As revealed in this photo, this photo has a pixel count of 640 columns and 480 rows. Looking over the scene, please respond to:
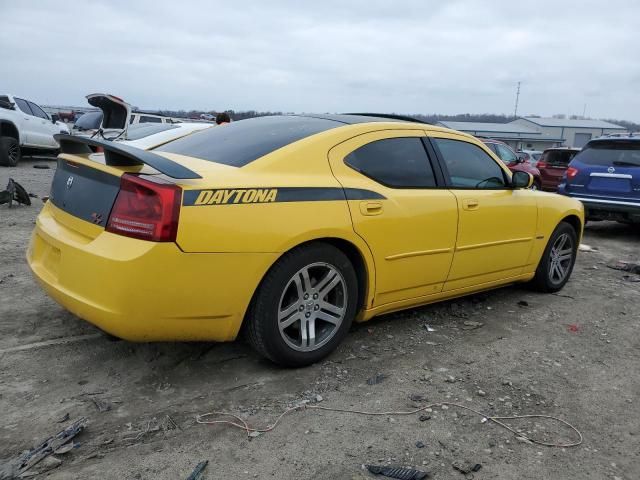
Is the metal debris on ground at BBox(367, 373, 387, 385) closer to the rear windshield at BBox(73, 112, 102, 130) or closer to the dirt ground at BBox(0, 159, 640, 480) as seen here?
the dirt ground at BBox(0, 159, 640, 480)

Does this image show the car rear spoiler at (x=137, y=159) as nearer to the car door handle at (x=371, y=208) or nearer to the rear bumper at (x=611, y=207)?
the car door handle at (x=371, y=208)

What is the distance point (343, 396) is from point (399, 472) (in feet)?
2.29

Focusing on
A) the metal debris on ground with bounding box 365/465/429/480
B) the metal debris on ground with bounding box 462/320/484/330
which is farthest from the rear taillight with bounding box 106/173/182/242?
the metal debris on ground with bounding box 462/320/484/330

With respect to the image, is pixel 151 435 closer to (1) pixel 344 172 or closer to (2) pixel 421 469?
(2) pixel 421 469

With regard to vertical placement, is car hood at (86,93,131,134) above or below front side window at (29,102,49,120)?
below

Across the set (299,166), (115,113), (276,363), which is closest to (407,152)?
(299,166)

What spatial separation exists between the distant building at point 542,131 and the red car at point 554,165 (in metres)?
45.5

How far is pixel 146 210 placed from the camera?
105 inches

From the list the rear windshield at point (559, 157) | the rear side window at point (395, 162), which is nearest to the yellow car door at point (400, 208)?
the rear side window at point (395, 162)

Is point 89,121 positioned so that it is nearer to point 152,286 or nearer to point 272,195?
point 272,195

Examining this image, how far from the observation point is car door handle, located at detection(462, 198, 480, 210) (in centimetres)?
403

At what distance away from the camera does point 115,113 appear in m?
5.01

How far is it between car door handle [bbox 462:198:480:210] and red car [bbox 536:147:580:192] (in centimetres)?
1150

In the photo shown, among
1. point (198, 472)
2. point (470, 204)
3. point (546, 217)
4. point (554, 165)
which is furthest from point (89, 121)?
point (198, 472)
